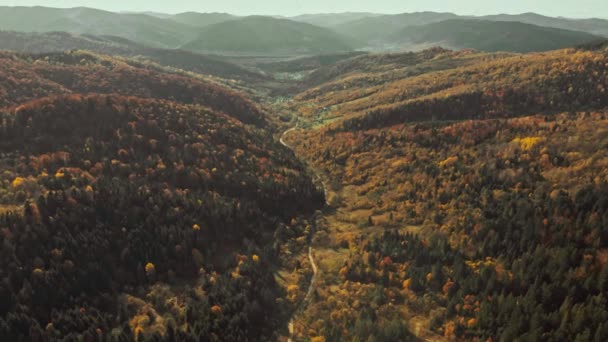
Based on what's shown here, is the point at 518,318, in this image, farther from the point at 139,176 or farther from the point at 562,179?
the point at 139,176

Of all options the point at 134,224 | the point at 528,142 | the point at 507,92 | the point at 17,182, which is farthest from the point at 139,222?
the point at 507,92

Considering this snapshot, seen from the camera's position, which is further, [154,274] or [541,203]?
[541,203]

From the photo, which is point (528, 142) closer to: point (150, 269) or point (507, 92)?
point (507, 92)

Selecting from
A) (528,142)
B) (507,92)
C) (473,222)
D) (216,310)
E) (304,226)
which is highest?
(507,92)

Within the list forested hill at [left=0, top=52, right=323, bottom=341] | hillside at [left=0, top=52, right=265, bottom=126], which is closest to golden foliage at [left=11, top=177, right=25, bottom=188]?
forested hill at [left=0, top=52, right=323, bottom=341]

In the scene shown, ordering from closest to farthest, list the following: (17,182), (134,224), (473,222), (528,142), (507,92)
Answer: (134,224) < (473,222) < (17,182) < (528,142) < (507,92)

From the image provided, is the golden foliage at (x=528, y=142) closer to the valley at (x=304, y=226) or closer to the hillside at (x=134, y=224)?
the valley at (x=304, y=226)

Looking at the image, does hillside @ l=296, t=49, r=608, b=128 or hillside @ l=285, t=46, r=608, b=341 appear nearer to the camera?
hillside @ l=285, t=46, r=608, b=341

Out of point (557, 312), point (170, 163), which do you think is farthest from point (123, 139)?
point (557, 312)

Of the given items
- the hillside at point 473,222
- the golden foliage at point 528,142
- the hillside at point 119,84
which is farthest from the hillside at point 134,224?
the hillside at point 119,84

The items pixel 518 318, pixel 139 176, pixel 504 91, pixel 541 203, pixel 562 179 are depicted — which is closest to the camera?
pixel 518 318

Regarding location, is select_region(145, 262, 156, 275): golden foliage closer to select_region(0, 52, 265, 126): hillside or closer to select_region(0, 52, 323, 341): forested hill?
select_region(0, 52, 323, 341): forested hill
